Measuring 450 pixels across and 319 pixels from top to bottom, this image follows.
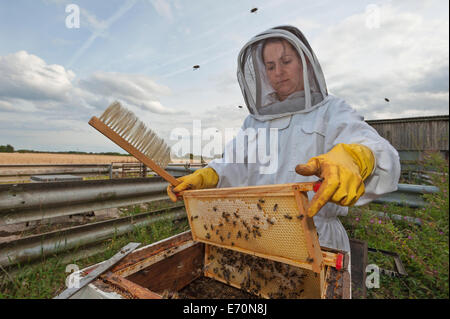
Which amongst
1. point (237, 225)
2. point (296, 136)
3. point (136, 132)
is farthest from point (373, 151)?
point (136, 132)

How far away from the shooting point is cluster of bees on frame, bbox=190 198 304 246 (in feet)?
5.09

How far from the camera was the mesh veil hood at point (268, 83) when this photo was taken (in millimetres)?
2248

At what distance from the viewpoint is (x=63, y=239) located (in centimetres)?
263

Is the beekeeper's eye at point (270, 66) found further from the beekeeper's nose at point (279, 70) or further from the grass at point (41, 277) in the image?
the grass at point (41, 277)

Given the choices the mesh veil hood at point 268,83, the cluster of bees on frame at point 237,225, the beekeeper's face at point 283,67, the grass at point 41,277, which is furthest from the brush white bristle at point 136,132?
the grass at point 41,277

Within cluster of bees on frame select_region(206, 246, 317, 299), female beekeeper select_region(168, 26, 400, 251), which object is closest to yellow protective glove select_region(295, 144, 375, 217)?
female beekeeper select_region(168, 26, 400, 251)

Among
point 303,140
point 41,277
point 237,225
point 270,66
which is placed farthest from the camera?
point 270,66

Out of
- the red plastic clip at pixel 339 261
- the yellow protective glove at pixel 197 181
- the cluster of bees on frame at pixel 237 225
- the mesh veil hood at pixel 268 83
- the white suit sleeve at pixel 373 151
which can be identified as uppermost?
the mesh veil hood at pixel 268 83

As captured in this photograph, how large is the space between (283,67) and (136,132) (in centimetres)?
170

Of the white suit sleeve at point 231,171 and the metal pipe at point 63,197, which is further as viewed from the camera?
the white suit sleeve at point 231,171

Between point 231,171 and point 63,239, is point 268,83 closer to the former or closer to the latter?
point 231,171

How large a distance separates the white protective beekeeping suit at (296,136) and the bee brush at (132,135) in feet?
3.10

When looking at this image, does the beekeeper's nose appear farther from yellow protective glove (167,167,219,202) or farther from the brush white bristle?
the brush white bristle
